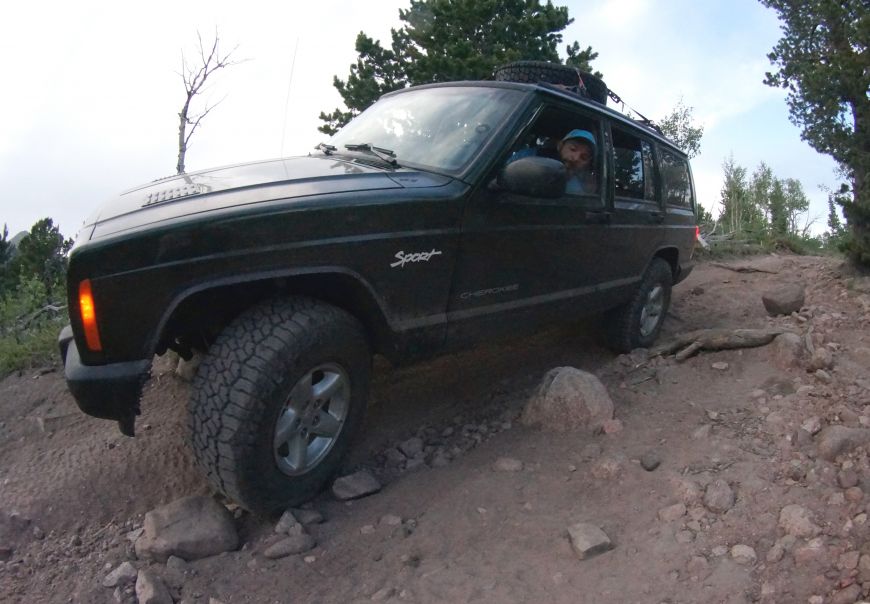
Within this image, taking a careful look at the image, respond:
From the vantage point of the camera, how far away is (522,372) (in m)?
4.54

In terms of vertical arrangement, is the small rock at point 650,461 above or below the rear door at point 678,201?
below

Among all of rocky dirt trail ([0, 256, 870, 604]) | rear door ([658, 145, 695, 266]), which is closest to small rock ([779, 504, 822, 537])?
rocky dirt trail ([0, 256, 870, 604])

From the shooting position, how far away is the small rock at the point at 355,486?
2.98 meters

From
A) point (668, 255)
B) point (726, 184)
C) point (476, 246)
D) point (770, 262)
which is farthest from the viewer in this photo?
point (726, 184)

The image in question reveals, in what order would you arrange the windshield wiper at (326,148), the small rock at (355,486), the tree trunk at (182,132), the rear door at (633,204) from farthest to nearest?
the tree trunk at (182,132) < the rear door at (633,204) < the windshield wiper at (326,148) < the small rock at (355,486)

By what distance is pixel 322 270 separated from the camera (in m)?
2.66

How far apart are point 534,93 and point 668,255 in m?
2.33

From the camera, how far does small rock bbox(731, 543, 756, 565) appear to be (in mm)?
2428

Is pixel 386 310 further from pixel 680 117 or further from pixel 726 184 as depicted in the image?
pixel 680 117

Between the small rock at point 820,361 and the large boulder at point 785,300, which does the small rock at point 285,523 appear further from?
the large boulder at point 785,300

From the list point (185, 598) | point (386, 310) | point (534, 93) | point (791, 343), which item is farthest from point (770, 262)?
point (185, 598)

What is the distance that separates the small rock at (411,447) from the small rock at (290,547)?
2.88ft

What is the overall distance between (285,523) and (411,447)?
0.91m

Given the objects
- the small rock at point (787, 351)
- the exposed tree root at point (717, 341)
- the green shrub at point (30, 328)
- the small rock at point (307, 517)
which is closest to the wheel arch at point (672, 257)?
the exposed tree root at point (717, 341)
